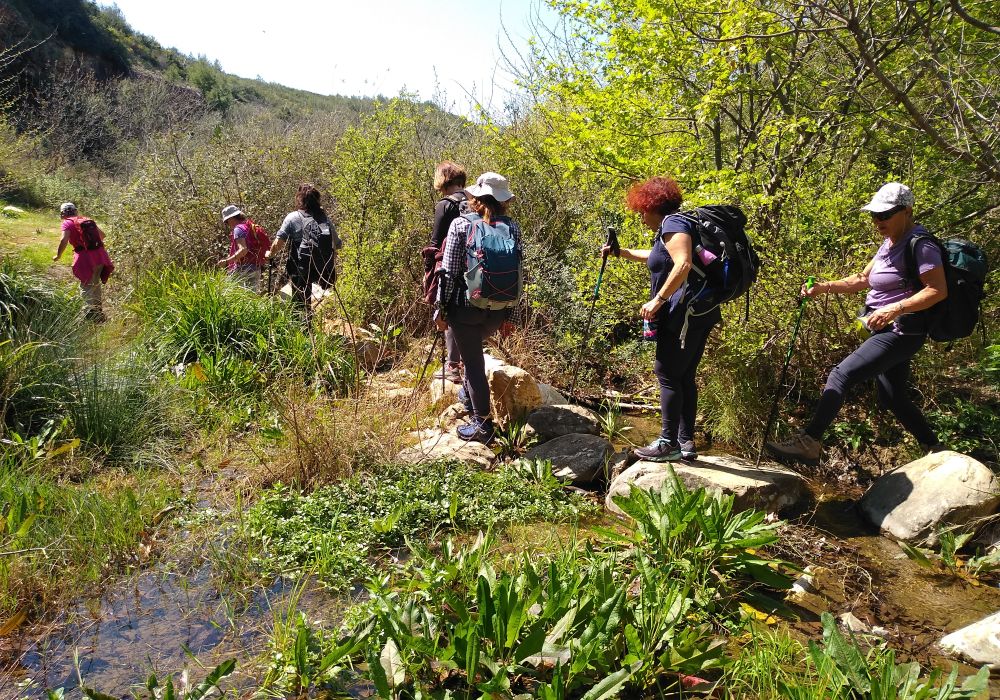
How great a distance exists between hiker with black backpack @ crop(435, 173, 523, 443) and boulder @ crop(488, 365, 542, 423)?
1.08ft

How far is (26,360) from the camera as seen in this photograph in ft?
15.5

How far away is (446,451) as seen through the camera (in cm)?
477

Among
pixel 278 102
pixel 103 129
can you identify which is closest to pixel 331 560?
pixel 103 129

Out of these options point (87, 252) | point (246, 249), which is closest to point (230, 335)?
point (246, 249)

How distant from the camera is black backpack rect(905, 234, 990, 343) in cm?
396

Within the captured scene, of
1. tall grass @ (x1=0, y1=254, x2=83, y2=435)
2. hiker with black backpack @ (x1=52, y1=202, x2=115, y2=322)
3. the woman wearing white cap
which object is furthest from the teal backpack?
hiker with black backpack @ (x1=52, y1=202, x2=115, y2=322)

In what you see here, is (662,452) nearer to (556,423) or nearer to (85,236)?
(556,423)

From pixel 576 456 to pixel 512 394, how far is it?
84 centimetres

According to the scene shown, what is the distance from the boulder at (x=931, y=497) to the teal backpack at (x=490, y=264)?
2.70 metres

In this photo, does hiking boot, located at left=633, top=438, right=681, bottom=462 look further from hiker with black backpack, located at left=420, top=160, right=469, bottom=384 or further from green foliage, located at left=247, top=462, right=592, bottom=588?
hiker with black backpack, located at left=420, top=160, right=469, bottom=384

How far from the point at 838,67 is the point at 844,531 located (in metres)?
3.61

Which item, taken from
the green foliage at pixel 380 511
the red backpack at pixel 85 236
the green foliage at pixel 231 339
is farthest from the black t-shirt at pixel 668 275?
the red backpack at pixel 85 236

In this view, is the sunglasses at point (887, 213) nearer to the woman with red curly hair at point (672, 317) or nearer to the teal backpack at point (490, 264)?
the woman with red curly hair at point (672, 317)

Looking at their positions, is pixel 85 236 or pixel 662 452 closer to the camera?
pixel 662 452
